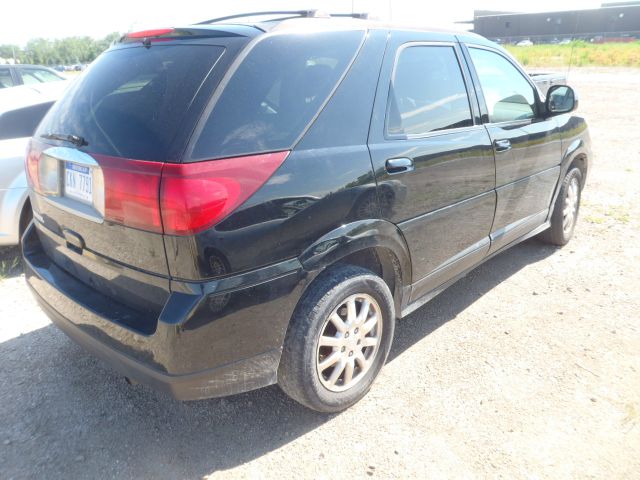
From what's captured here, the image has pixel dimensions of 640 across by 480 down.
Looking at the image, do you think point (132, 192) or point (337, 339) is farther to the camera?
point (337, 339)

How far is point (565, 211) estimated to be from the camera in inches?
175

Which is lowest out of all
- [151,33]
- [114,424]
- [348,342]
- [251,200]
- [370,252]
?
[114,424]

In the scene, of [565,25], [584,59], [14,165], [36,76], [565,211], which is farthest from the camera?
[565,25]

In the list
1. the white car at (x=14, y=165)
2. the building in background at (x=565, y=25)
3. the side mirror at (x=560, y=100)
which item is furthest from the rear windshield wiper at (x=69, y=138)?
the building in background at (x=565, y=25)

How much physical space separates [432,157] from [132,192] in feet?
5.13

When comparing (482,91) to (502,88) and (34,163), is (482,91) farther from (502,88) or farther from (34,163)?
(34,163)

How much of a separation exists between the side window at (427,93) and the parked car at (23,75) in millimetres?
7341

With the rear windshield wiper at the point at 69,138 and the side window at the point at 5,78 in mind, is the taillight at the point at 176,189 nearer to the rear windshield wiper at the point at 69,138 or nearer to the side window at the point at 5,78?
the rear windshield wiper at the point at 69,138

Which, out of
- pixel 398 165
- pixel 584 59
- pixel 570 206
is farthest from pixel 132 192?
pixel 584 59

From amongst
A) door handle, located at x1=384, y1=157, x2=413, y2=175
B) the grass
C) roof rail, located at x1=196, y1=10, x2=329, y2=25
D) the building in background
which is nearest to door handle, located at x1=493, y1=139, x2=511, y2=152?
door handle, located at x1=384, y1=157, x2=413, y2=175

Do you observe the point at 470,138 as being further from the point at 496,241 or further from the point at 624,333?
the point at 624,333

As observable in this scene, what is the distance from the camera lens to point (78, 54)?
96062 mm

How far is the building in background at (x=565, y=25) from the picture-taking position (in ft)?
219

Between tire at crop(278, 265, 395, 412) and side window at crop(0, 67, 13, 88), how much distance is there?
8.24m
